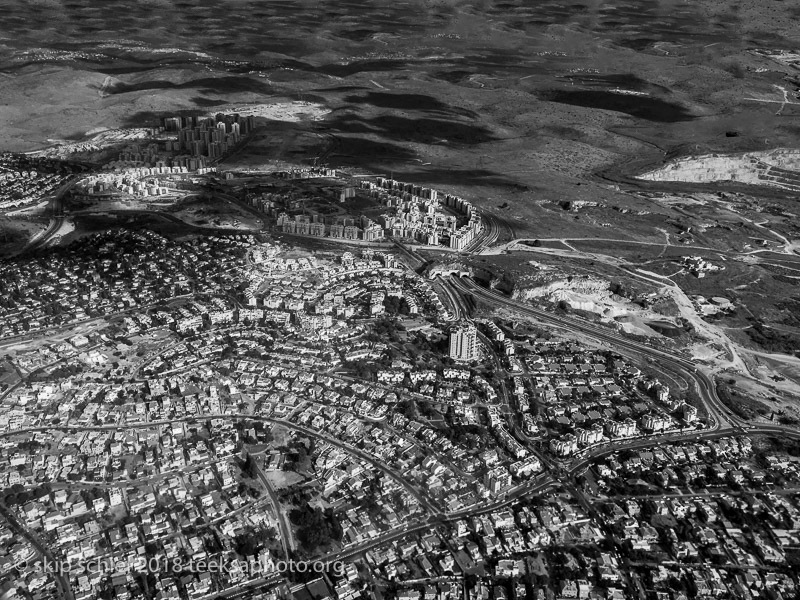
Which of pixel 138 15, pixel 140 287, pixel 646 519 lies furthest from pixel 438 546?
pixel 138 15

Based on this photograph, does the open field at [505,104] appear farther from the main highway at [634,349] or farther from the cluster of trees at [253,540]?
the cluster of trees at [253,540]

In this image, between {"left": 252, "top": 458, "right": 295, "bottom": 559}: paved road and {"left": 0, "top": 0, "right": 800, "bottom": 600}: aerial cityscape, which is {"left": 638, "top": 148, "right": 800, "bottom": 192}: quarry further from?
{"left": 252, "top": 458, "right": 295, "bottom": 559}: paved road

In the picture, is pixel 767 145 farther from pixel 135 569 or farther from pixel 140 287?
pixel 135 569

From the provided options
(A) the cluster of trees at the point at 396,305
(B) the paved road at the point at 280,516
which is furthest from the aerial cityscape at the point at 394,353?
(A) the cluster of trees at the point at 396,305

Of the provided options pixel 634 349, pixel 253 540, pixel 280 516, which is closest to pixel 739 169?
pixel 634 349

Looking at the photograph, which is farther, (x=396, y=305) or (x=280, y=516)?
(x=396, y=305)

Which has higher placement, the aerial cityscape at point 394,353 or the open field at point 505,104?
the aerial cityscape at point 394,353

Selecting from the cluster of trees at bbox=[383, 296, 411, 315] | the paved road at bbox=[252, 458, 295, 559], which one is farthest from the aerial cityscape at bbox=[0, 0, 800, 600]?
the cluster of trees at bbox=[383, 296, 411, 315]

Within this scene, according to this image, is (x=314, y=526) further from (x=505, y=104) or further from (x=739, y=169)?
(x=505, y=104)
